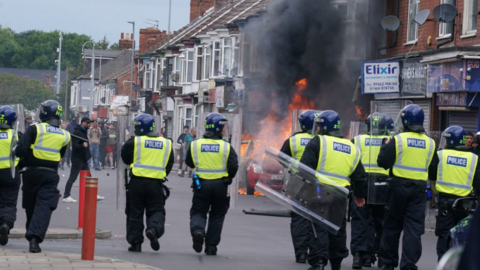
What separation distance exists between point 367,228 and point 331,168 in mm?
1576

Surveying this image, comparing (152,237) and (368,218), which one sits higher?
(368,218)

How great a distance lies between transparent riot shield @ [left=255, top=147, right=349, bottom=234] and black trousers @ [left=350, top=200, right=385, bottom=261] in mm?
1345

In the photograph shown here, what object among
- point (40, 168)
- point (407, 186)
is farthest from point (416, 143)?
point (40, 168)

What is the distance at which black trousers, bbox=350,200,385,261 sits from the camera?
9305 millimetres

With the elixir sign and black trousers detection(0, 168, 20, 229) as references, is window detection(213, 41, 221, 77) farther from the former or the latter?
black trousers detection(0, 168, 20, 229)

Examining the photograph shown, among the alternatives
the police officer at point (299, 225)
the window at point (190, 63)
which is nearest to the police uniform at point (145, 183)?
the police officer at point (299, 225)

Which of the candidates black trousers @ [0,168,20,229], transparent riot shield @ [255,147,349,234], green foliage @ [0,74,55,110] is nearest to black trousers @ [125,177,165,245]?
black trousers @ [0,168,20,229]

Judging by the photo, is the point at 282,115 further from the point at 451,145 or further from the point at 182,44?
the point at 182,44

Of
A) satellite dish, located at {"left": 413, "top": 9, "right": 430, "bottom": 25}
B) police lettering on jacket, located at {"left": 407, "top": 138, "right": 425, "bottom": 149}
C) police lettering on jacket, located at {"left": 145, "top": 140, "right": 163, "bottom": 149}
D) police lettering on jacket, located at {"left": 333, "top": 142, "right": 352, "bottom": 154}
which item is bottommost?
police lettering on jacket, located at {"left": 145, "top": 140, "right": 163, "bottom": 149}

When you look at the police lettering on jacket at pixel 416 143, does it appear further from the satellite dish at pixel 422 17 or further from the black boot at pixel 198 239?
the satellite dish at pixel 422 17

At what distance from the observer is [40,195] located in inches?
361

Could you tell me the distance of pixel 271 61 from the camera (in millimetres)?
27734

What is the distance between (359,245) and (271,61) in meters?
18.8

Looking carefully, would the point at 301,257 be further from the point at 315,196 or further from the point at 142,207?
the point at 142,207
